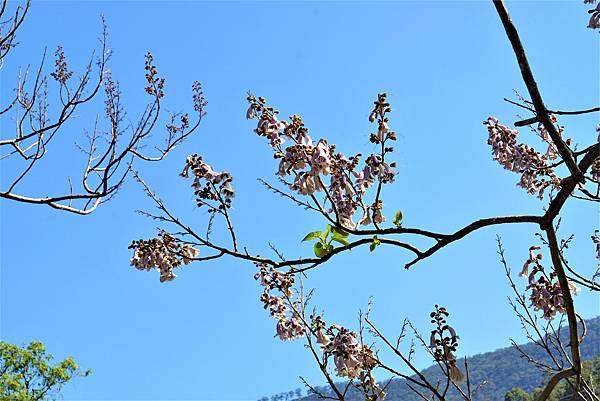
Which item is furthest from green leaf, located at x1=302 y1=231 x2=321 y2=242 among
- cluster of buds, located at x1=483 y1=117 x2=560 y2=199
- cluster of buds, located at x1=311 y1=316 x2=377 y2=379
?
cluster of buds, located at x1=483 y1=117 x2=560 y2=199

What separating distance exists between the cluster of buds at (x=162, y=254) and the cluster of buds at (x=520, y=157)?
7.13ft

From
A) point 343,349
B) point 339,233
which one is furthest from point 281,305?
point 339,233

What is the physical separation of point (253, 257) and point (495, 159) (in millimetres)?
2561

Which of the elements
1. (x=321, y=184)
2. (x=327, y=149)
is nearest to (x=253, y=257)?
(x=321, y=184)

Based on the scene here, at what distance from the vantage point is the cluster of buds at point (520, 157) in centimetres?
392

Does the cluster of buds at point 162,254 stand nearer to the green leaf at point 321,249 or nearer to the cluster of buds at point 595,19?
the green leaf at point 321,249

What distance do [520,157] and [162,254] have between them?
2301mm

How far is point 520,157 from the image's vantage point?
3.96 metres

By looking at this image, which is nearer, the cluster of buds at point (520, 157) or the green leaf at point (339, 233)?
the green leaf at point (339, 233)

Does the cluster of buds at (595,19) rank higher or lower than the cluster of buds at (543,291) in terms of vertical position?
higher

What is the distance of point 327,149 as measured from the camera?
216 centimetres

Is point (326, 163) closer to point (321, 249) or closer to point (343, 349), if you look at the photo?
point (321, 249)

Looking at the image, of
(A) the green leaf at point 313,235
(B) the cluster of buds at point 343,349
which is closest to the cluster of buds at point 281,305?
(B) the cluster of buds at point 343,349

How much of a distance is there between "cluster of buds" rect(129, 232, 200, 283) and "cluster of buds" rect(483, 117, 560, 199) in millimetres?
2173
